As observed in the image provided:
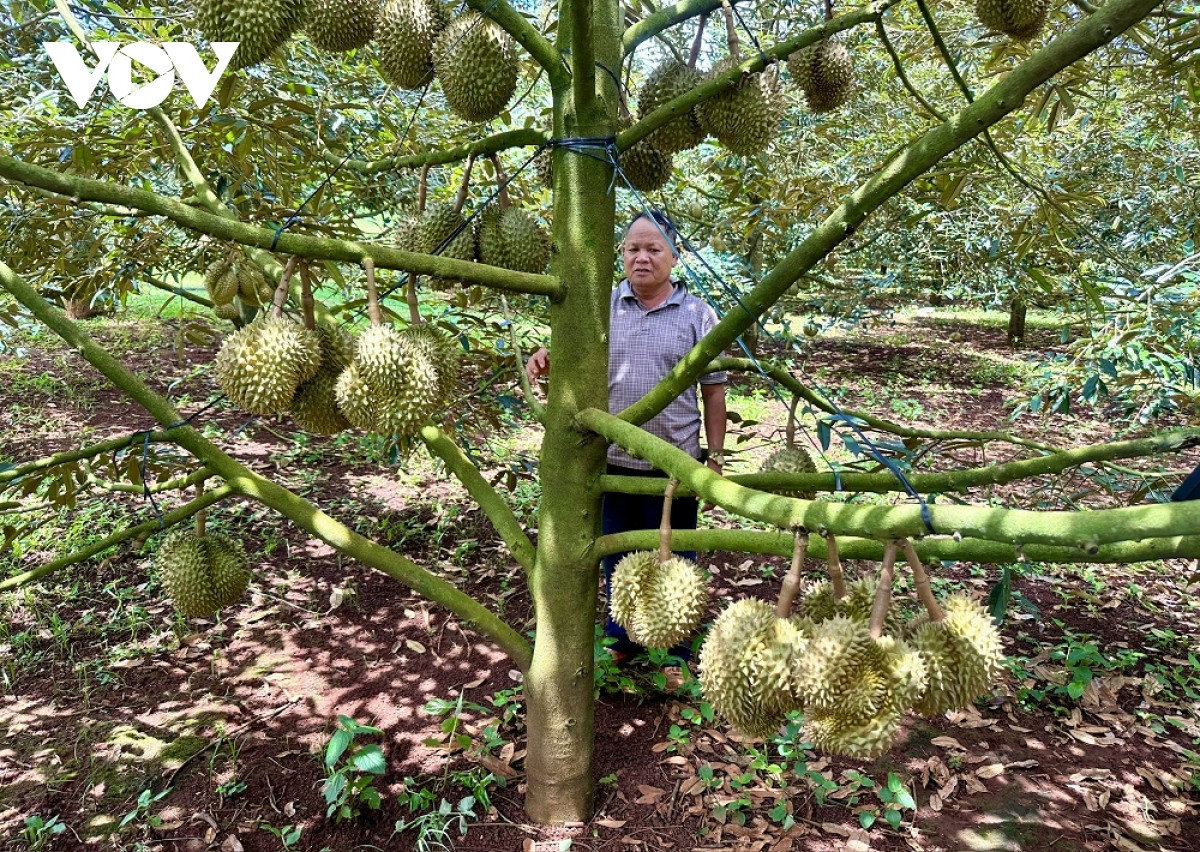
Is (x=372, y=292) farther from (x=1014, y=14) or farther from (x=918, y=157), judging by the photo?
(x=1014, y=14)

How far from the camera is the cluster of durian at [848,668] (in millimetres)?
1094

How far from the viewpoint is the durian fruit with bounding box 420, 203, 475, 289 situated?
188 cm

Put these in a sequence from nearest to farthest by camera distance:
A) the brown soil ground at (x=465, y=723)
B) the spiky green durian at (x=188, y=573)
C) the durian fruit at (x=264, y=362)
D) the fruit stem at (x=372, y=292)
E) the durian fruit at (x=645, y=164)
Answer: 1. the fruit stem at (x=372, y=292)
2. the durian fruit at (x=264, y=362)
3. the durian fruit at (x=645, y=164)
4. the spiky green durian at (x=188, y=573)
5. the brown soil ground at (x=465, y=723)

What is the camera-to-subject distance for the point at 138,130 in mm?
2676

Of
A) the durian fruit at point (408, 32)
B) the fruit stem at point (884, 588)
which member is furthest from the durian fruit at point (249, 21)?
the fruit stem at point (884, 588)

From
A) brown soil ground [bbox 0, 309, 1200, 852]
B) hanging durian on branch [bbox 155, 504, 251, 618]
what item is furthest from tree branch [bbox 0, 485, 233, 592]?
brown soil ground [bbox 0, 309, 1200, 852]

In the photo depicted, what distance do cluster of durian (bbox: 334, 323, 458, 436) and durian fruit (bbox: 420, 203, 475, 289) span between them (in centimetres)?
36

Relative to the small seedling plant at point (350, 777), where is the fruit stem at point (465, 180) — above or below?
above

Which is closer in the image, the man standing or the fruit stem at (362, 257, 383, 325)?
the fruit stem at (362, 257, 383, 325)

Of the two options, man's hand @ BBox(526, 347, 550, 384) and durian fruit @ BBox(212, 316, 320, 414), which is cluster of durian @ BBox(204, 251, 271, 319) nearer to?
durian fruit @ BBox(212, 316, 320, 414)

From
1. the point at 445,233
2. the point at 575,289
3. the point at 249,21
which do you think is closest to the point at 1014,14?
the point at 575,289

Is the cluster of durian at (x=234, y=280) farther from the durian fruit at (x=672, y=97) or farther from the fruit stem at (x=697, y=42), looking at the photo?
the fruit stem at (x=697, y=42)

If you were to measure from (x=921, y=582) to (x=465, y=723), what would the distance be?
2.27 meters

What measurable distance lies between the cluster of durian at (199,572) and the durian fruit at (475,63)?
145 cm
